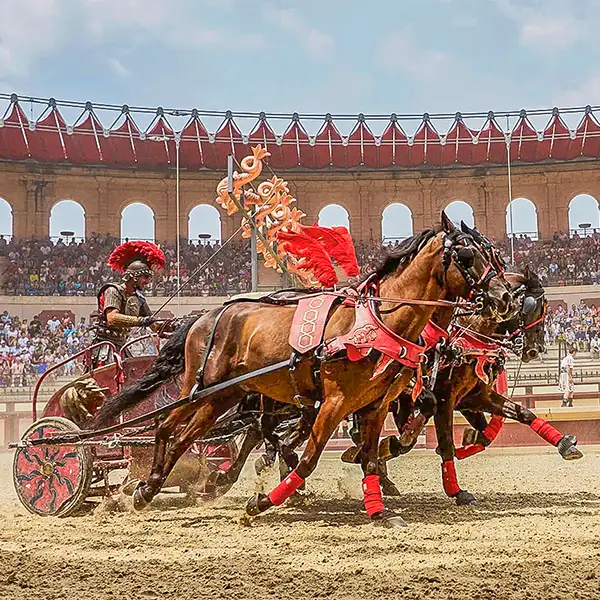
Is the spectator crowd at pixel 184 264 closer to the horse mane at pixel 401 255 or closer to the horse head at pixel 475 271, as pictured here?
the horse mane at pixel 401 255

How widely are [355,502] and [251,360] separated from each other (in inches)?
87.6

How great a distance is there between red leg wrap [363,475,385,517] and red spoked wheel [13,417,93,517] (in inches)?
92.7

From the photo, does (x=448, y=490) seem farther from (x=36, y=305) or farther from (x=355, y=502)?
(x=36, y=305)

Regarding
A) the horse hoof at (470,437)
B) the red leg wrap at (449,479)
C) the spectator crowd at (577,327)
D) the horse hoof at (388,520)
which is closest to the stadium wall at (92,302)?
the spectator crowd at (577,327)

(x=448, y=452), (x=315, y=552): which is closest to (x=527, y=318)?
(x=448, y=452)

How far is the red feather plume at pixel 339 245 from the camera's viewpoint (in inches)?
250

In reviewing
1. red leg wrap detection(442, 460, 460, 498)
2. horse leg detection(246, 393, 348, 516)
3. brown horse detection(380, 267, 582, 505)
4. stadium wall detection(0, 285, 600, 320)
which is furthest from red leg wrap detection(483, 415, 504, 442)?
stadium wall detection(0, 285, 600, 320)

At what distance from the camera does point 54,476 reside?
6.63 m

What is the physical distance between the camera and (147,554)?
4793mm

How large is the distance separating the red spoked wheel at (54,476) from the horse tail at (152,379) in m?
0.28

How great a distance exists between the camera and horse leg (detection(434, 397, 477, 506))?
23.1 ft

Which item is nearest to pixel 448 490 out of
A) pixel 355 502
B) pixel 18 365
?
pixel 355 502

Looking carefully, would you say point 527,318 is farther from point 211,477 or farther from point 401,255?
point 211,477

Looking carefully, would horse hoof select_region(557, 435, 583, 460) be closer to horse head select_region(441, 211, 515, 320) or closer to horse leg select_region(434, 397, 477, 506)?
horse leg select_region(434, 397, 477, 506)
